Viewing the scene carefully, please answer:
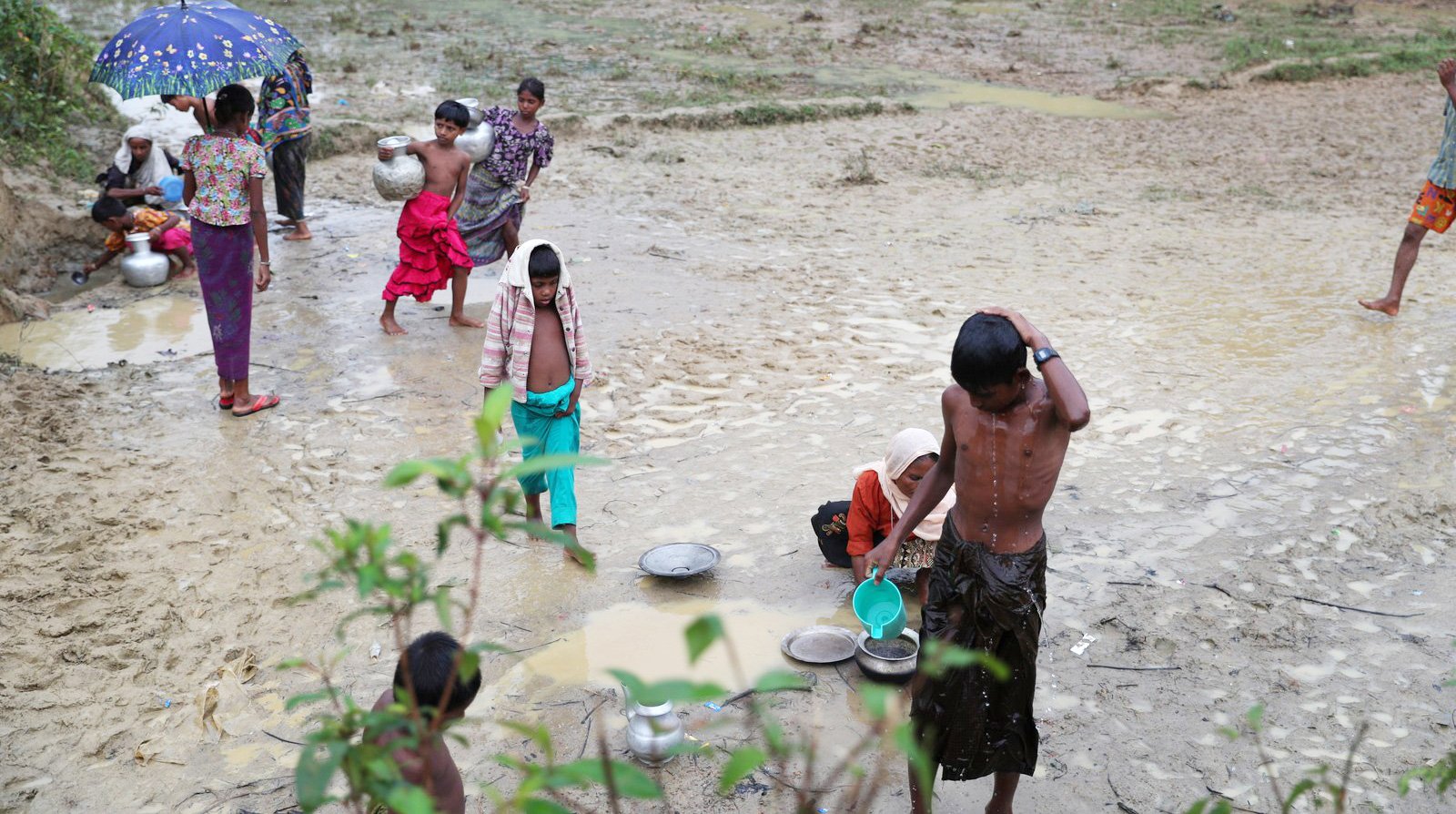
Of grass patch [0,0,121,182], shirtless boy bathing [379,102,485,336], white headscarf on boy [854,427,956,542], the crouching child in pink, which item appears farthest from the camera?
grass patch [0,0,121,182]

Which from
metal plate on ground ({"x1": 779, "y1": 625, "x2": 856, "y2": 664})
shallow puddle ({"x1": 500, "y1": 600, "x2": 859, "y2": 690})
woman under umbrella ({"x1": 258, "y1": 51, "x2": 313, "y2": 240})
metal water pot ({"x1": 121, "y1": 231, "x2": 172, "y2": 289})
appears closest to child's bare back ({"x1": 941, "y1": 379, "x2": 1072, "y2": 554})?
metal plate on ground ({"x1": 779, "y1": 625, "x2": 856, "y2": 664})

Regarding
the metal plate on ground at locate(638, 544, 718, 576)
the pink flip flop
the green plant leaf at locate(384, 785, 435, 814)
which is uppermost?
the green plant leaf at locate(384, 785, 435, 814)

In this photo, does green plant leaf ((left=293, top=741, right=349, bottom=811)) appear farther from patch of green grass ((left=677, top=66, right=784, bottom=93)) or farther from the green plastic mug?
patch of green grass ((left=677, top=66, right=784, bottom=93))

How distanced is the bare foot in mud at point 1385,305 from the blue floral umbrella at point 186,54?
6241 millimetres

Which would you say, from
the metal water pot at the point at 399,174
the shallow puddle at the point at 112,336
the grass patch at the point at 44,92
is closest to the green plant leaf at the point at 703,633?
the metal water pot at the point at 399,174

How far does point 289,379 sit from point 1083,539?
394cm

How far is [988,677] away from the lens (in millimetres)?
2891

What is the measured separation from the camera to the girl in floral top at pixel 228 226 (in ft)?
17.0

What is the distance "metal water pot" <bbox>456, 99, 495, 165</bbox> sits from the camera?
22.2 ft

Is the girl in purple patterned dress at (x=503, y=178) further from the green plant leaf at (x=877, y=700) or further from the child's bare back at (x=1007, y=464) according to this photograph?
the green plant leaf at (x=877, y=700)

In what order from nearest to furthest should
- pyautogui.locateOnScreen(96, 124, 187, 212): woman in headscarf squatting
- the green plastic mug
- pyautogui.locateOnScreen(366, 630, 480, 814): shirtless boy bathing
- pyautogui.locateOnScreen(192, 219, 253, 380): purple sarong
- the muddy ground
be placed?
pyautogui.locateOnScreen(366, 630, 480, 814): shirtless boy bathing < the muddy ground < the green plastic mug < pyautogui.locateOnScreen(192, 219, 253, 380): purple sarong < pyautogui.locateOnScreen(96, 124, 187, 212): woman in headscarf squatting

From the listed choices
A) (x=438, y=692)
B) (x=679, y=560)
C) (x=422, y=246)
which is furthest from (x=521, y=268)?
(x=422, y=246)

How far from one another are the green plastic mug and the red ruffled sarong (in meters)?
3.61

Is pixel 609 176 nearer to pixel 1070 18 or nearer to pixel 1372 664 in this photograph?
pixel 1372 664
